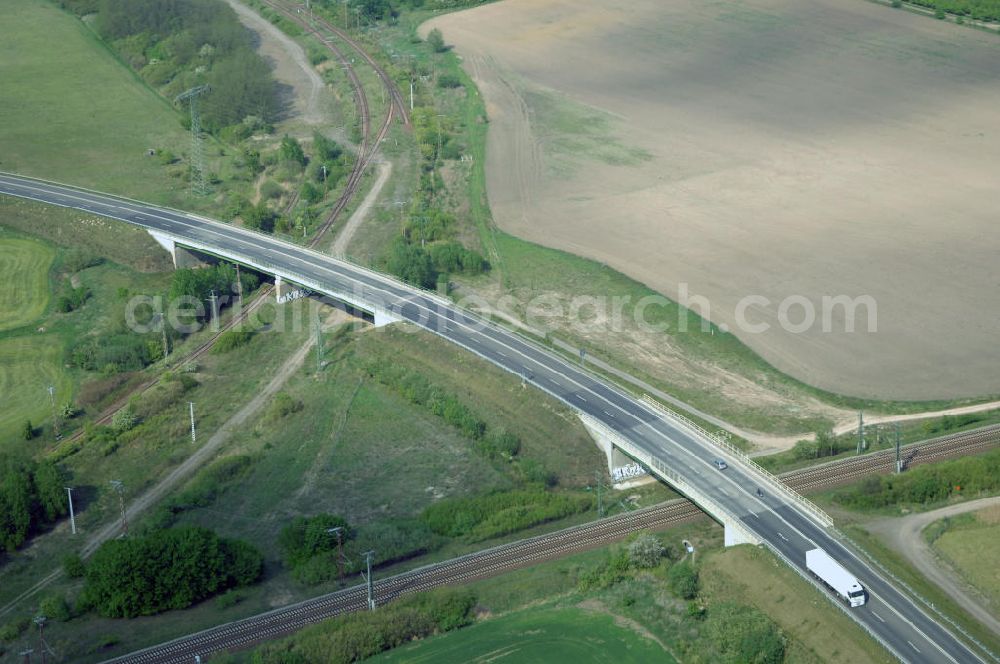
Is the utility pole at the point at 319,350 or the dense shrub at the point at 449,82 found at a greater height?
the dense shrub at the point at 449,82

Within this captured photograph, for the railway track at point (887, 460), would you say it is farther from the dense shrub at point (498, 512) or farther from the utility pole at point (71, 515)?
the utility pole at point (71, 515)

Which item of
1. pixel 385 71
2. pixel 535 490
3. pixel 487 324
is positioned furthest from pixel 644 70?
pixel 535 490

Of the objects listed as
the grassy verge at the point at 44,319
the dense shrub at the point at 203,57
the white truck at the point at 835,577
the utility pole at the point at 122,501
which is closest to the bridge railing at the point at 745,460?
the white truck at the point at 835,577

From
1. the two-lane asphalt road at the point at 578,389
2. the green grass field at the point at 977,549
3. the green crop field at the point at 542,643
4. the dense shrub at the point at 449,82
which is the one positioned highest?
the dense shrub at the point at 449,82

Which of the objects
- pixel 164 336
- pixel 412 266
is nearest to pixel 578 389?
pixel 412 266

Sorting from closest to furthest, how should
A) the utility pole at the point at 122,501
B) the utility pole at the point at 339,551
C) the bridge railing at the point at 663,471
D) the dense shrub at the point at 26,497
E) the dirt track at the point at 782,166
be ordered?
the utility pole at the point at 339,551 < the bridge railing at the point at 663,471 < the dense shrub at the point at 26,497 < the utility pole at the point at 122,501 < the dirt track at the point at 782,166

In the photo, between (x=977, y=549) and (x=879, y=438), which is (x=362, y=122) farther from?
(x=977, y=549)
